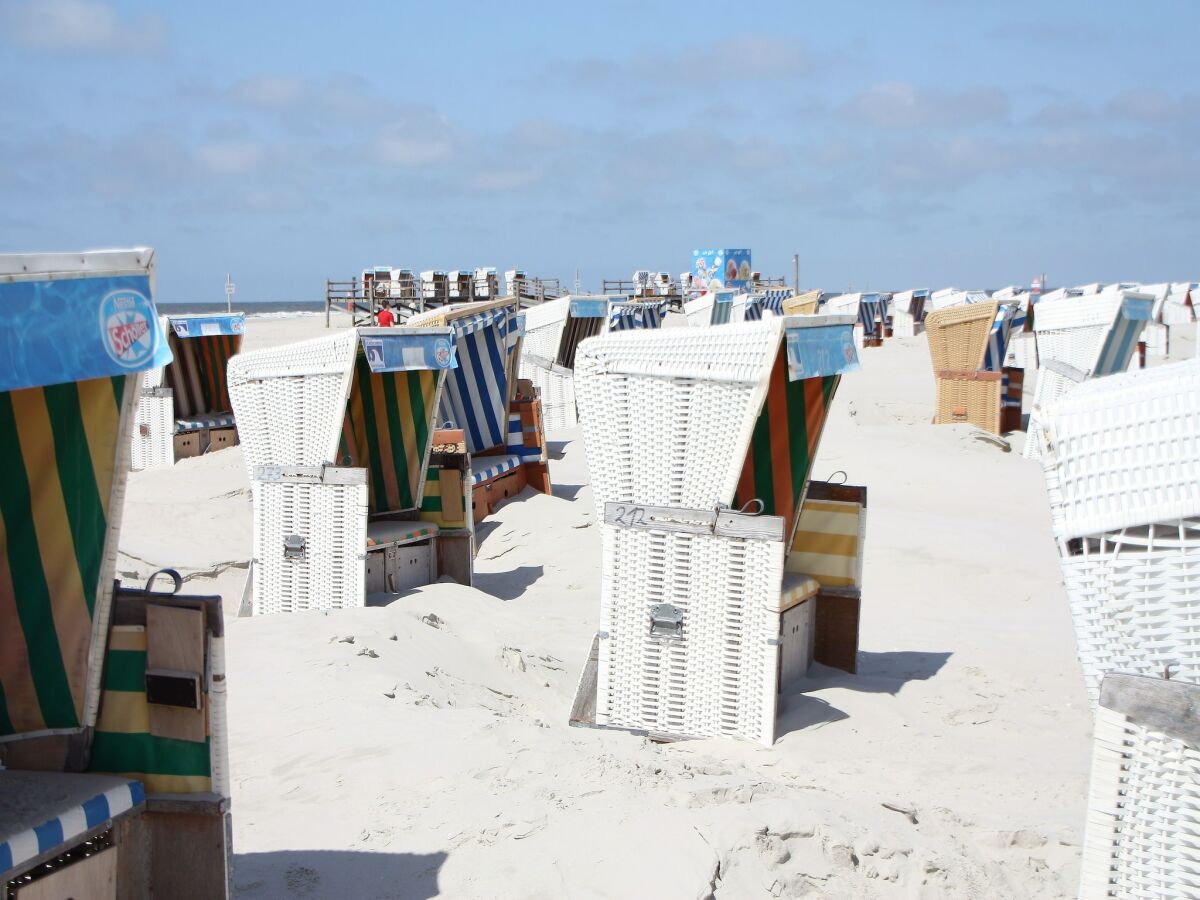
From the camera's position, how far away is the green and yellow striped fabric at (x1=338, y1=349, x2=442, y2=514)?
8531 mm

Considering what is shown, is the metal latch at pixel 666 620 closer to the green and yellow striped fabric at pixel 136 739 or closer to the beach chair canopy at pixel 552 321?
the green and yellow striped fabric at pixel 136 739

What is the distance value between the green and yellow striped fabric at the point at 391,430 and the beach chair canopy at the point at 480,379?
2911 mm

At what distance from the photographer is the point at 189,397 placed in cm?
1603

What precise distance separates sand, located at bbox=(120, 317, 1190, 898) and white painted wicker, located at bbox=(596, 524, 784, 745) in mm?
184

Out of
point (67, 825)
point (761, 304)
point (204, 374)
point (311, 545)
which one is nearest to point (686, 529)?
point (67, 825)

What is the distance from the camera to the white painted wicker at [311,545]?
734cm

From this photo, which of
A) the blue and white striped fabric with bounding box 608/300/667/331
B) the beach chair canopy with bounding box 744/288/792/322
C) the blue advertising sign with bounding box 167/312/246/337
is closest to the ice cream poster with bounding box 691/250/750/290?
the beach chair canopy with bounding box 744/288/792/322

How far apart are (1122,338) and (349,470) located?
1054 centimetres

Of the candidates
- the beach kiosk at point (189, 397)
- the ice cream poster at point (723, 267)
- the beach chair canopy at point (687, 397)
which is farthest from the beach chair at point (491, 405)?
the ice cream poster at point (723, 267)

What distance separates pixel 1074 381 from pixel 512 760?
11577 millimetres

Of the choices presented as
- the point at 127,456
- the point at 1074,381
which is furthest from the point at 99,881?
the point at 1074,381

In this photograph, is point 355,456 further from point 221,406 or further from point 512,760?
point 221,406

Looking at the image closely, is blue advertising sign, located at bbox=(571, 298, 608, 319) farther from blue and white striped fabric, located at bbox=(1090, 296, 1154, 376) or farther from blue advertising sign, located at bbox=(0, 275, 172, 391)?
blue advertising sign, located at bbox=(0, 275, 172, 391)

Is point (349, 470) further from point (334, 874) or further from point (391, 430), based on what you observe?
point (334, 874)
